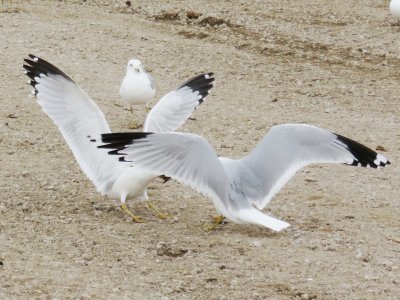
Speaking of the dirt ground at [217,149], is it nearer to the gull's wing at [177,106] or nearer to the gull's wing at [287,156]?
the gull's wing at [287,156]

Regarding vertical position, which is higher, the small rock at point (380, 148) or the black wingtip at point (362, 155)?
the black wingtip at point (362, 155)

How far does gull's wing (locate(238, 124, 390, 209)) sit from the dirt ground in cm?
31

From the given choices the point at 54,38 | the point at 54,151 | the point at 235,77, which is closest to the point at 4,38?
the point at 54,38

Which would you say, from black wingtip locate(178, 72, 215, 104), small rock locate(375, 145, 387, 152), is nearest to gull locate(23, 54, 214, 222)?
black wingtip locate(178, 72, 215, 104)

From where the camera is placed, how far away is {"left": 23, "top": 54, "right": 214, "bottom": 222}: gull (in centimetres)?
596

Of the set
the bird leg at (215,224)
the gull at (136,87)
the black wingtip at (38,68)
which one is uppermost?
the black wingtip at (38,68)

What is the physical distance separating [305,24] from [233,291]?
821 cm

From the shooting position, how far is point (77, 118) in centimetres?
617

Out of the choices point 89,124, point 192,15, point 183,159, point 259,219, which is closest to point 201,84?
point 89,124

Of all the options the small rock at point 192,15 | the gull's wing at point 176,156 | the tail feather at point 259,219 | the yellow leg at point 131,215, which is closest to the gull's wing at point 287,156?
the tail feather at point 259,219

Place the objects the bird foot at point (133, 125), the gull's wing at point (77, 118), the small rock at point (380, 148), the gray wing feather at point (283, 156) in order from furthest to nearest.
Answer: the bird foot at point (133, 125), the small rock at point (380, 148), the gull's wing at point (77, 118), the gray wing feather at point (283, 156)

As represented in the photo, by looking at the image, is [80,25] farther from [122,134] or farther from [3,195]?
[122,134]

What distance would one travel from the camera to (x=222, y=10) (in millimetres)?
13117

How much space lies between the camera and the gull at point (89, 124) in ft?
19.6
